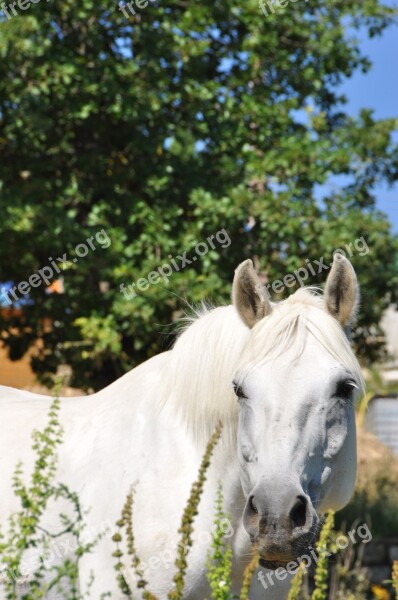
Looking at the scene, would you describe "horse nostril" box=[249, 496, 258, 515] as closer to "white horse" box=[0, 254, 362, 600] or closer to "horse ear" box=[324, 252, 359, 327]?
"white horse" box=[0, 254, 362, 600]

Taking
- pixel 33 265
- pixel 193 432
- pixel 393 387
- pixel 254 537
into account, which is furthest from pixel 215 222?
pixel 393 387

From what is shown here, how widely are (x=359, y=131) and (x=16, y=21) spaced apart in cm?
317

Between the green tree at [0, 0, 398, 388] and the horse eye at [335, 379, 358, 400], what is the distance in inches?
143

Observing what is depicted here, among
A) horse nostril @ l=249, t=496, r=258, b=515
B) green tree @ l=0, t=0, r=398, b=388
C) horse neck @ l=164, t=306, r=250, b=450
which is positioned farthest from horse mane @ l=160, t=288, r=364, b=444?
green tree @ l=0, t=0, r=398, b=388

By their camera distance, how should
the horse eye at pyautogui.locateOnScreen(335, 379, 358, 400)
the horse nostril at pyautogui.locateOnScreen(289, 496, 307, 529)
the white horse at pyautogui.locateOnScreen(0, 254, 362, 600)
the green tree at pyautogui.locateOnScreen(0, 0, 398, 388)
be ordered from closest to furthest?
the horse nostril at pyautogui.locateOnScreen(289, 496, 307, 529) → the white horse at pyautogui.locateOnScreen(0, 254, 362, 600) → the horse eye at pyautogui.locateOnScreen(335, 379, 358, 400) → the green tree at pyautogui.locateOnScreen(0, 0, 398, 388)

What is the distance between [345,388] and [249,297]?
50 cm

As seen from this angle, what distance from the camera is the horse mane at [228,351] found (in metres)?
3.12

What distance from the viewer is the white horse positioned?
288 cm

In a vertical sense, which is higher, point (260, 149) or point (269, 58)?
point (269, 58)

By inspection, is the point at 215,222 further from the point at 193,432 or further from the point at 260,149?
the point at 193,432

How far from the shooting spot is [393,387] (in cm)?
2139

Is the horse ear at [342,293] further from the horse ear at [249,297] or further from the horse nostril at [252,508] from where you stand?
the horse nostril at [252,508]

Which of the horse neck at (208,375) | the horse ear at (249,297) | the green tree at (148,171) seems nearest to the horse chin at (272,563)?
the horse neck at (208,375)

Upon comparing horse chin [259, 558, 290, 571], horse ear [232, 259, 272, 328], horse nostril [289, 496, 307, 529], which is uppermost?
horse ear [232, 259, 272, 328]
